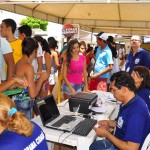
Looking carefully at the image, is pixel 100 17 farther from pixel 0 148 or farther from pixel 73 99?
pixel 0 148

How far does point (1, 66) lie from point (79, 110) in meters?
1.11

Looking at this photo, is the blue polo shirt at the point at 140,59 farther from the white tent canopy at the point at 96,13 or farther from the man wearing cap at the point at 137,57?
the white tent canopy at the point at 96,13

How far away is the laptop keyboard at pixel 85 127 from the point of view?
1.83m

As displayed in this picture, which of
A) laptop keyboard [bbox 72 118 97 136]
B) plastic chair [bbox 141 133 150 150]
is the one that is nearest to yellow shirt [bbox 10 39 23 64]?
laptop keyboard [bbox 72 118 97 136]

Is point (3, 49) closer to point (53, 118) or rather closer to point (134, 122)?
point (53, 118)

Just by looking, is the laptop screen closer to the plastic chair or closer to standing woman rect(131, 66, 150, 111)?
the plastic chair

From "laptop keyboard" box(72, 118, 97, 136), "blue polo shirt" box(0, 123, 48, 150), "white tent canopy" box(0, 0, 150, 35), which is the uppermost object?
"white tent canopy" box(0, 0, 150, 35)

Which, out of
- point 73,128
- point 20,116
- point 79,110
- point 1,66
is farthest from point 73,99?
point 20,116

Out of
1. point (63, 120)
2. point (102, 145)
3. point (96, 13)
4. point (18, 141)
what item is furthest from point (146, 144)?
point (96, 13)

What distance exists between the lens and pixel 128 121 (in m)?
1.72

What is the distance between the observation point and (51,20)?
6.13 meters

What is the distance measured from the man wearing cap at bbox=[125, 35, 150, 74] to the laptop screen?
2.08 meters

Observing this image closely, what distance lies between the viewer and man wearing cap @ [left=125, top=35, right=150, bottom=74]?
3910mm

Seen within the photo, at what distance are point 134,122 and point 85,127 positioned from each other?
0.42m
